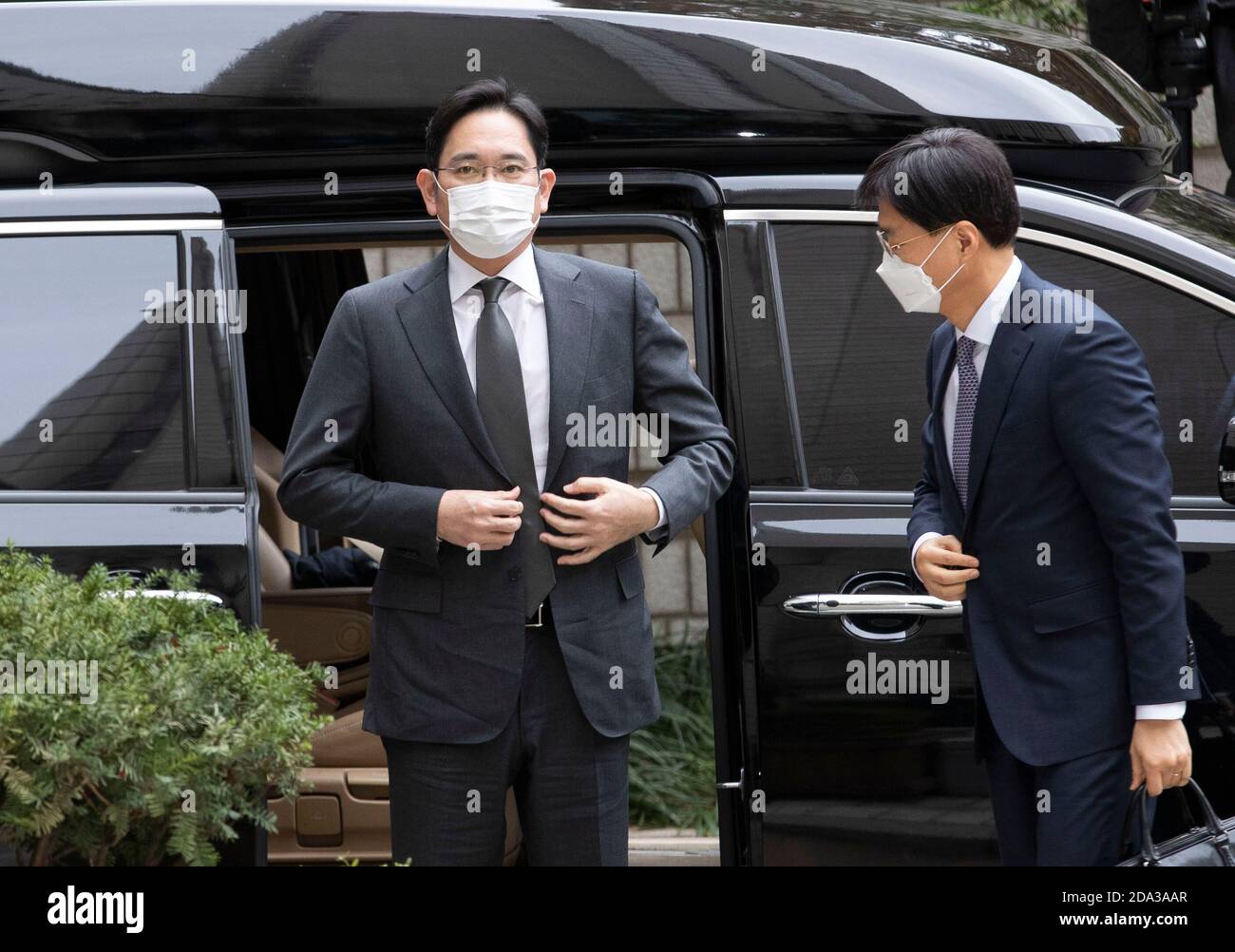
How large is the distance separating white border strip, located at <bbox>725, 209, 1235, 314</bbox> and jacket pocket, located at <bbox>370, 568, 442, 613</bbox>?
3.29ft

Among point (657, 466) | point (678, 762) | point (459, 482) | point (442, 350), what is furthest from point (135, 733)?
point (657, 466)

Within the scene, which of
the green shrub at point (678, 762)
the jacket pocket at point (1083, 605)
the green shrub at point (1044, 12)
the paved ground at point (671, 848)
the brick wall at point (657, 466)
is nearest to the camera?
the jacket pocket at point (1083, 605)

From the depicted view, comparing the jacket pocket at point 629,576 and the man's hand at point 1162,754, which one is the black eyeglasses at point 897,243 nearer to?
the jacket pocket at point 629,576

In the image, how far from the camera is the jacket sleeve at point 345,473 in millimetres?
2602

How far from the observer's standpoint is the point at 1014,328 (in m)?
2.51

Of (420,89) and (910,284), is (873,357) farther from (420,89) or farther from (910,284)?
(420,89)

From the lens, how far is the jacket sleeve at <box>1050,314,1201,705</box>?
236cm

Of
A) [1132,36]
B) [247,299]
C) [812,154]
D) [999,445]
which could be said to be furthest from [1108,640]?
[1132,36]

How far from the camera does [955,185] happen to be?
2.52 meters

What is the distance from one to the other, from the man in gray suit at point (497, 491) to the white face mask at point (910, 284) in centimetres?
40

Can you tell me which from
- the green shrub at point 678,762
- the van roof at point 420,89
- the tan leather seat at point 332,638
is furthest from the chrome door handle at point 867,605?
the green shrub at point 678,762

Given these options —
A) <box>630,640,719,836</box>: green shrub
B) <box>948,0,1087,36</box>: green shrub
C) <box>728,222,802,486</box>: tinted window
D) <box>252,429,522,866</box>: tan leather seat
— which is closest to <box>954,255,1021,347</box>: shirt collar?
<box>728,222,802,486</box>: tinted window

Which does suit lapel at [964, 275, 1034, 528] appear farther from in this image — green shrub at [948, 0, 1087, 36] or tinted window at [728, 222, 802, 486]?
green shrub at [948, 0, 1087, 36]

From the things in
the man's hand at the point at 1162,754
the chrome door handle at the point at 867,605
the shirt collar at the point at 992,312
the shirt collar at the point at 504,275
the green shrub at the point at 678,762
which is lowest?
the green shrub at the point at 678,762
